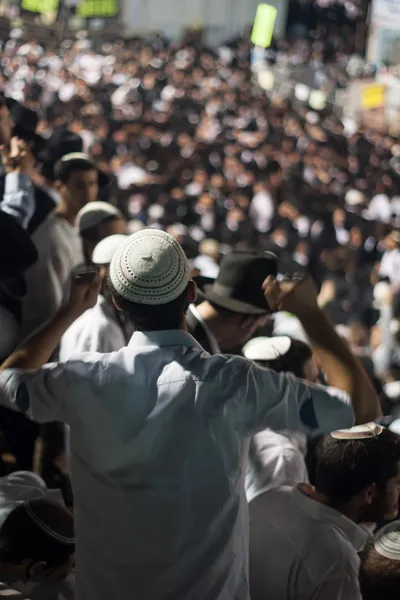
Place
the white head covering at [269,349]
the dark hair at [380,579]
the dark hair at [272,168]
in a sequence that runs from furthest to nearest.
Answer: the dark hair at [272,168] < the white head covering at [269,349] < the dark hair at [380,579]

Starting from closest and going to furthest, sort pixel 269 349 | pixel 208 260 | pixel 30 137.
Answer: pixel 269 349 < pixel 30 137 < pixel 208 260

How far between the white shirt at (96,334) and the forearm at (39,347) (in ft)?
1.88

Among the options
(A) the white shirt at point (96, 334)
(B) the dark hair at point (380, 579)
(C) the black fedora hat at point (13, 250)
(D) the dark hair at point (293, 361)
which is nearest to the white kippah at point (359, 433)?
(B) the dark hair at point (380, 579)

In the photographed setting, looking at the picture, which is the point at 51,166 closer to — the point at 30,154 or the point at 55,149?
the point at 55,149

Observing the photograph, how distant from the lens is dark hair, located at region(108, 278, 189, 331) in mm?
1214

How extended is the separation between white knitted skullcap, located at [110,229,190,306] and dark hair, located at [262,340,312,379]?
2.41 ft

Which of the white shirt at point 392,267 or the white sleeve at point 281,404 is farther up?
the white sleeve at point 281,404

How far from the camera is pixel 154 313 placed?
122 centimetres

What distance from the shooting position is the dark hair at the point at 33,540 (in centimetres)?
142

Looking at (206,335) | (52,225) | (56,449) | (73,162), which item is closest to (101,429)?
(206,335)

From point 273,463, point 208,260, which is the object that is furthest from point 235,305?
point 208,260

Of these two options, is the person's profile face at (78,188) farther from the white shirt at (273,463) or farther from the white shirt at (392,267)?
the white shirt at (392,267)

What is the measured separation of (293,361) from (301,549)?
62cm

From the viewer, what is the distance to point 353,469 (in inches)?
57.2
